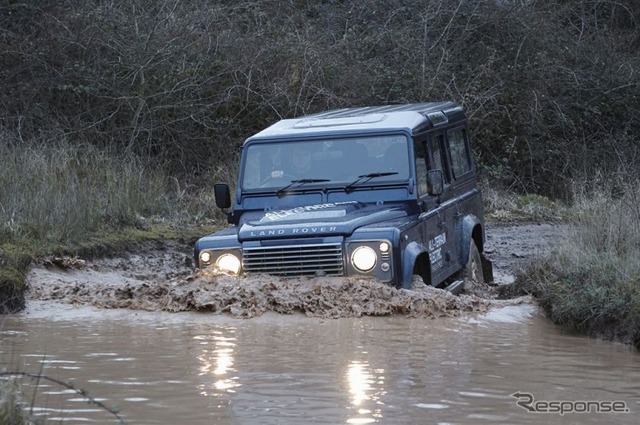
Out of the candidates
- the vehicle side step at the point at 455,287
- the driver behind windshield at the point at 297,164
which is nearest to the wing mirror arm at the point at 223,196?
the driver behind windshield at the point at 297,164

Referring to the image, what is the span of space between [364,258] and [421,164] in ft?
4.94

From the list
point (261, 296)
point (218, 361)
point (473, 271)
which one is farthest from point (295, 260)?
point (473, 271)

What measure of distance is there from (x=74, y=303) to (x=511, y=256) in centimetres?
598

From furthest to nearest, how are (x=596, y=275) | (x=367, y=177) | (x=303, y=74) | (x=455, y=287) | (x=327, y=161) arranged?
(x=303, y=74) < (x=455, y=287) < (x=327, y=161) < (x=367, y=177) < (x=596, y=275)

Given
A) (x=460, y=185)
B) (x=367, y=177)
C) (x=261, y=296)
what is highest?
(x=367, y=177)

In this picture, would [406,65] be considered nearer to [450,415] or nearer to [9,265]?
[9,265]

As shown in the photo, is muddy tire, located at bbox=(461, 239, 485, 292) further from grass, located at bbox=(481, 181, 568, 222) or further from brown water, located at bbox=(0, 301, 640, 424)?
grass, located at bbox=(481, 181, 568, 222)

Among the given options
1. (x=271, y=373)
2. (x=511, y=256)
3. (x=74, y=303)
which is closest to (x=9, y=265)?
(x=74, y=303)

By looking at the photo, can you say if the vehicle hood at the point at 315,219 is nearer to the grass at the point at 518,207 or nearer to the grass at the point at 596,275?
the grass at the point at 596,275

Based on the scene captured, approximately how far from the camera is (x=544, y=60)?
2152 centimetres

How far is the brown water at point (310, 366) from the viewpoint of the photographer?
5.99 meters

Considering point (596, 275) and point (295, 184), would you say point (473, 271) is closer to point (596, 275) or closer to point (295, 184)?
point (596, 275)

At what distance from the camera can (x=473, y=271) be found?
11.1m

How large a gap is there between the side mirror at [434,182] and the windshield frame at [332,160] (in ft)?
0.62
